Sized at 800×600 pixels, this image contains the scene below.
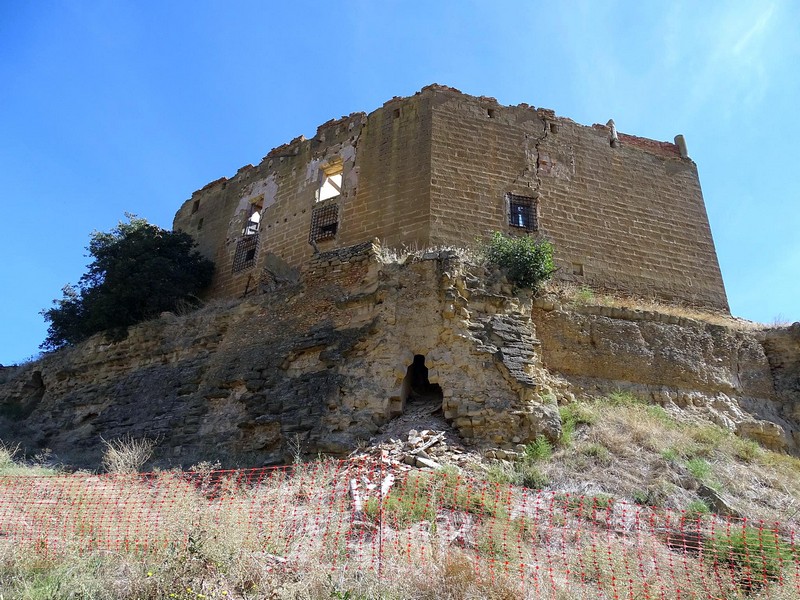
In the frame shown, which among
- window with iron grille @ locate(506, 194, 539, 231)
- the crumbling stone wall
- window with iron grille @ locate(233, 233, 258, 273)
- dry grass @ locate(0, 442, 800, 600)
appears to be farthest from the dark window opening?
dry grass @ locate(0, 442, 800, 600)

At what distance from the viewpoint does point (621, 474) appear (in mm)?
8078

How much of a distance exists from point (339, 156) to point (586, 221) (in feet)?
19.9

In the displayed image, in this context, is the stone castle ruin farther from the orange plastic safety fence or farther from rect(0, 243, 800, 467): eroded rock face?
the orange plastic safety fence

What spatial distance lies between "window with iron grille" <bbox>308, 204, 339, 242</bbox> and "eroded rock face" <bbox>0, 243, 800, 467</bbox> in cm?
262

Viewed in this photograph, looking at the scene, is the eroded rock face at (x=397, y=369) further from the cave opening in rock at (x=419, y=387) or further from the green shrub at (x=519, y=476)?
the green shrub at (x=519, y=476)

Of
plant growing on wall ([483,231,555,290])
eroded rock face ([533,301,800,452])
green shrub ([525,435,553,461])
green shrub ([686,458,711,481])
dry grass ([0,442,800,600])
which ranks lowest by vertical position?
dry grass ([0,442,800,600])

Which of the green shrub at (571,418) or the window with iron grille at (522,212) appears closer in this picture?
the green shrub at (571,418)

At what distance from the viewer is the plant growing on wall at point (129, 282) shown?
1464cm

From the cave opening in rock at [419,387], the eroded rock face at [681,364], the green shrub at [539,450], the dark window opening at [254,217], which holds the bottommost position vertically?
the green shrub at [539,450]

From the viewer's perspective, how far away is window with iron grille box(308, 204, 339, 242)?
14289mm

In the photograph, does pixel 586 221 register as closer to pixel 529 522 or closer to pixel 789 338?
pixel 789 338

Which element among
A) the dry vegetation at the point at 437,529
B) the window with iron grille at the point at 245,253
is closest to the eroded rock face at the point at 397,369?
the dry vegetation at the point at 437,529

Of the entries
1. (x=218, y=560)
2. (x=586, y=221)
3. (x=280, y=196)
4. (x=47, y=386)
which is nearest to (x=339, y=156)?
(x=280, y=196)

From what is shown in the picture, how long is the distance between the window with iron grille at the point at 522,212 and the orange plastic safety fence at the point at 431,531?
23.2 feet
